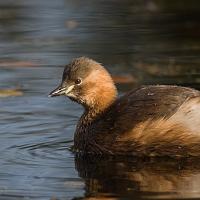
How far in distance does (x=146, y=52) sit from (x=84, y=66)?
12.8 ft

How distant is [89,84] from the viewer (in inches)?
370

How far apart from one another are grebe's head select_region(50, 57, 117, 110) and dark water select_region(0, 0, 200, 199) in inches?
18.1

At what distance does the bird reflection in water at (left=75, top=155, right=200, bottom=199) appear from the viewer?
7.51m

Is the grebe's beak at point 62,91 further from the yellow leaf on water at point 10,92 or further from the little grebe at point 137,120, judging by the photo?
the yellow leaf on water at point 10,92

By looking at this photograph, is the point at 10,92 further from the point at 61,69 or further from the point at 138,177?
the point at 138,177

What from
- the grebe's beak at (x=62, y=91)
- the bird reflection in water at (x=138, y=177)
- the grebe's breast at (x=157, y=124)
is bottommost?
the bird reflection in water at (x=138, y=177)

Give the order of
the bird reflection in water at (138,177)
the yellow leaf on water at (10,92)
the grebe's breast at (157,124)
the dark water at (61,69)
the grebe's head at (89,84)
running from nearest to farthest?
the bird reflection in water at (138,177) < the dark water at (61,69) < the grebe's breast at (157,124) < the grebe's head at (89,84) < the yellow leaf on water at (10,92)

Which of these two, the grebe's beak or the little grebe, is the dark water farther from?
the grebe's beak

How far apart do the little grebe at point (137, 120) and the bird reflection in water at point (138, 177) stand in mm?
119

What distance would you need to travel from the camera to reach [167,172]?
825cm

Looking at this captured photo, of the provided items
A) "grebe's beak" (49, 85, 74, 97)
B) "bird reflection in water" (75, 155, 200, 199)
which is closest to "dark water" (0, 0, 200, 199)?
"bird reflection in water" (75, 155, 200, 199)

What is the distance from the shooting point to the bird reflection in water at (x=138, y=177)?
751cm

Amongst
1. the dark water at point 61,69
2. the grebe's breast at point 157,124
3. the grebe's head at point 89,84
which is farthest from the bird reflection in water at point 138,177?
the grebe's head at point 89,84

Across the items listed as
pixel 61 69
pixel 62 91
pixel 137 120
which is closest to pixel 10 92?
pixel 61 69
